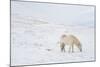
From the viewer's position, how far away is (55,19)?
86.7 inches

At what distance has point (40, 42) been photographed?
84.3 inches

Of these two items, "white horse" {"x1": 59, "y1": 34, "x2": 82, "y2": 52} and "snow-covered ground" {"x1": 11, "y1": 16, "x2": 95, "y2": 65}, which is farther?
"white horse" {"x1": 59, "y1": 34, "x2": 82, "y2": 52}

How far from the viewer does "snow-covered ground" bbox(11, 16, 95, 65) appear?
80.6 inches

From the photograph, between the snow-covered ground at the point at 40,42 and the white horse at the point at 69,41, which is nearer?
the snow-covered ground at the point at 40,42

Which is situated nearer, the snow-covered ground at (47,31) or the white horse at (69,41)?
the snow-covered ground at (47,31)

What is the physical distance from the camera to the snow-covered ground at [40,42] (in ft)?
6.72

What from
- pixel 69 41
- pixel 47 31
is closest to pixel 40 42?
pixel 47 31

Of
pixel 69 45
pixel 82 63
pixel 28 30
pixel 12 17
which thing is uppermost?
pixel 12 17

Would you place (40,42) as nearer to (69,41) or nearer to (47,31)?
(47,31)

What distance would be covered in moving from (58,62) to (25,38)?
1.55ft

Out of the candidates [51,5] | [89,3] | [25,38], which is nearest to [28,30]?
[25,38]

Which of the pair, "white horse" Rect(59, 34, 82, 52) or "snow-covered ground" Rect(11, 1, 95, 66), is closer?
"snow-covered ground" Rect(11, 1, 95, 66)
